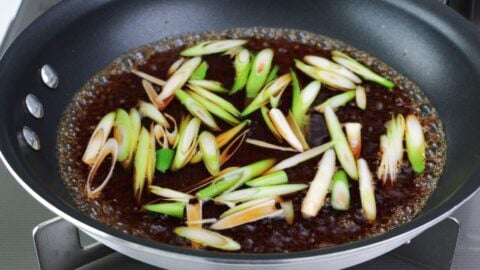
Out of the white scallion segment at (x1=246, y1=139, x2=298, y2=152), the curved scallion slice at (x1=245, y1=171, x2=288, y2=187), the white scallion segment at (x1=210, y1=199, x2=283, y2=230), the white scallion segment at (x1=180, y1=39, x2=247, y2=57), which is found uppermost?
the white scallion segment at (x1=180, y1=39, x2=247, y2=57)

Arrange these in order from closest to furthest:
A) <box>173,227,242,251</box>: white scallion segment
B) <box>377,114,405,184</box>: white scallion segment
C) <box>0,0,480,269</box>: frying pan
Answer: <box>0,0,480,269</box>: frying pan
<box>173,227,242,251</box>: white scallion segment
<box>377,114,405,184</box>: white scallion segment

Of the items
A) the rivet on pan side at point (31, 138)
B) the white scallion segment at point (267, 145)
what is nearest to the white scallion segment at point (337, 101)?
the white scallion segment at point (267, 145)

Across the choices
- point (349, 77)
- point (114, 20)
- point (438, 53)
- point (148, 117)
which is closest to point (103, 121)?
point (148, 117)

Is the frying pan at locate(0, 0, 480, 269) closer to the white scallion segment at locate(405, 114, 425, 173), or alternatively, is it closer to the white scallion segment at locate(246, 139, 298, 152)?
the white scallion segment at locate(405, 114, 425, 173)

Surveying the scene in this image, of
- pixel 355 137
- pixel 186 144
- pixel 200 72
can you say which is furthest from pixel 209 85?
pixel 355 137

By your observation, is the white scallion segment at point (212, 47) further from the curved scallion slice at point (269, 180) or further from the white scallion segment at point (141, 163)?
the curved scallion slice at point (269, 180)

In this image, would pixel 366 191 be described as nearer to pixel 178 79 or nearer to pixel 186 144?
pixel 186 144

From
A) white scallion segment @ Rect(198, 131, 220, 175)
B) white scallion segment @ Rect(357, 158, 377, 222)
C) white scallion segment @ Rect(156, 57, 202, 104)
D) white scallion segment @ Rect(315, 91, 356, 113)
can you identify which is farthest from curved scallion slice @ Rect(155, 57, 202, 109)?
white scallion segment @ Rect(357, 158, 377, 222)
